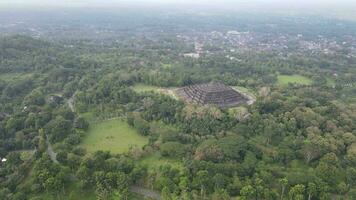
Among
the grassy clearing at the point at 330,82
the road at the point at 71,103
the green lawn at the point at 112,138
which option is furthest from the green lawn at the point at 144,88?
the grassy clearing at the point at 330,82

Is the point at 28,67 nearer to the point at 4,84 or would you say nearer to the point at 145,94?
the point at 4,84

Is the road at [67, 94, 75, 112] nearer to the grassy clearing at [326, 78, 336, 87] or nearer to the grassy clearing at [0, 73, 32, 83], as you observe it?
the grassy clearing at [0, 73, 32, 83]

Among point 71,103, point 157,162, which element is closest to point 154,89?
point 71,103

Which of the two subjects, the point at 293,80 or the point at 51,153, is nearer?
the point at 51,153

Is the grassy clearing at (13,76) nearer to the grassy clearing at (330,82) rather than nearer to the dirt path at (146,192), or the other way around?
the dirt path at (146,192)

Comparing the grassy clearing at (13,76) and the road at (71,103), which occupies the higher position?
the grassy clearing at (13,76)

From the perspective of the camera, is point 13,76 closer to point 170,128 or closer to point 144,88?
point 144,88
